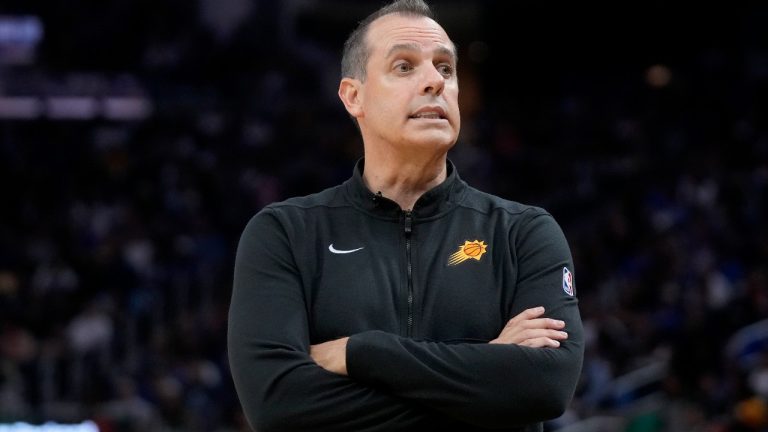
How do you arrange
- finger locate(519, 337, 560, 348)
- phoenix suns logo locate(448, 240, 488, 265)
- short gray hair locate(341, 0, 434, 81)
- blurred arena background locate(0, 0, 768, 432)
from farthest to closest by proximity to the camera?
blurred arena background locate(0, 0, 768, 432), short gray hair locate(341, 0, 434, 81), phoenix suns logo locate(448, 240, 488, 265), finger locate(519, 337, 560, 348)

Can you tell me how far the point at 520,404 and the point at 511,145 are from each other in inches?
628

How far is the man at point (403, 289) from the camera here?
3145 millimetres

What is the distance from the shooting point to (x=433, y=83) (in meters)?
3.44

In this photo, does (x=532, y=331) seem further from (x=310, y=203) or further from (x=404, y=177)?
(x=310, y=203)

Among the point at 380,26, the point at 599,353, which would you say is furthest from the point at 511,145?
the point at 380,26

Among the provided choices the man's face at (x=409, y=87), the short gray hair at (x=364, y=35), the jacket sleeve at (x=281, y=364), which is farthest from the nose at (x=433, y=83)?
the jacket sleeve at (x=281, y=364)

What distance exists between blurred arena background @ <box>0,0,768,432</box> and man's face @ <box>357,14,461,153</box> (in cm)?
655

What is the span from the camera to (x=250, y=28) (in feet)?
73.7

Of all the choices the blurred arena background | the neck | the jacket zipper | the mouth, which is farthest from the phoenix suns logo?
the blurred arena background

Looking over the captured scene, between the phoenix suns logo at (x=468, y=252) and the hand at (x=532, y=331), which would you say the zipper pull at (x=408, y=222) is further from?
the hand at (x=532, y=331)

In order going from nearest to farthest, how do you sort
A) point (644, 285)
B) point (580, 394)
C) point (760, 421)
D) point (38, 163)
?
point (760, 421) < point (580, 394) < point (644, 285) < point (38, 163)

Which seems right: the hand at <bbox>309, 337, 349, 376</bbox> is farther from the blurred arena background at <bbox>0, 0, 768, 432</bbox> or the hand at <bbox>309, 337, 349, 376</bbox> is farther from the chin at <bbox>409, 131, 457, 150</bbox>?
the blurred arena background at <bbox>0, 0, 768, 432</bbox>

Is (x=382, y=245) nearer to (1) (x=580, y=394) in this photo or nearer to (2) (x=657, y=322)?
(1) (x=580, y=394)

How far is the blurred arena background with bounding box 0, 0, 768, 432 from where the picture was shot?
11930 millimetres
